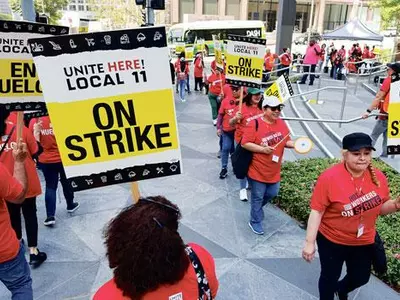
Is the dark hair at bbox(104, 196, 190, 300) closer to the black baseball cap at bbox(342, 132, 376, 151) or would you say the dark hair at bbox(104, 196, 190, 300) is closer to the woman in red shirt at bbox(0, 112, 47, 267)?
the black baseball cap at bbox(342, 132, 376, 151)

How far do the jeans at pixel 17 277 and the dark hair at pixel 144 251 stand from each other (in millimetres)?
1429

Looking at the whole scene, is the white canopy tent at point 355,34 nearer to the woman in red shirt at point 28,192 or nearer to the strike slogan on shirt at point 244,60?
the strike slogan on shirt at point 244,60

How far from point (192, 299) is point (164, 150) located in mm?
1112

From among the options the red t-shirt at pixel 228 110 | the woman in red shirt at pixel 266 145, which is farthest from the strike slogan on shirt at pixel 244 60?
the woman in red shirt at pixel 266 145

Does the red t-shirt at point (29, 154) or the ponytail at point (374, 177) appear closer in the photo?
the ponytail at point (374, 177)

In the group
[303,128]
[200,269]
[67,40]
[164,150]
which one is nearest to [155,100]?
[164,150]

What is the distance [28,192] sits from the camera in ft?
13.1

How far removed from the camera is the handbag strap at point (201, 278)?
1.98 metres

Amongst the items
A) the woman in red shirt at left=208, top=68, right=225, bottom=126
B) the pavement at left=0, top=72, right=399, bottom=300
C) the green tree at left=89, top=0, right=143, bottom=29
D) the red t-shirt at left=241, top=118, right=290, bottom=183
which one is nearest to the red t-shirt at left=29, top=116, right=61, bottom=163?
the pavement at left=0, top=72, right=399, bottom=300

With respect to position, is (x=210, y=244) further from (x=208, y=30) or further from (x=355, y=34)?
(x=208, y=30)

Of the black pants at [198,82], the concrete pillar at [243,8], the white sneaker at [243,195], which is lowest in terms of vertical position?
the black pants at [198,82]

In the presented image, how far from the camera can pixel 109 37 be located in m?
2.42

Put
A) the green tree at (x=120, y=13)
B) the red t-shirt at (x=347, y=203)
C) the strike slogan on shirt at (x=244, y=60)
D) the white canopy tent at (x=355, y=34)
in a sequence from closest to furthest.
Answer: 1. the red t-shirt at (x=347, y=203)
2. the strike slogan on shirt at (x=244, y=60)
3. the white canopy tent at (x=355, y=34)
4. the green tree at (x=120, y=13)

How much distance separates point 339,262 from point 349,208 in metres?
0.52
